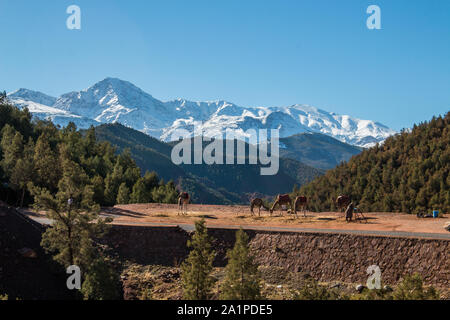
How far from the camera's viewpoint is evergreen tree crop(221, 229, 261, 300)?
30219 millimetres

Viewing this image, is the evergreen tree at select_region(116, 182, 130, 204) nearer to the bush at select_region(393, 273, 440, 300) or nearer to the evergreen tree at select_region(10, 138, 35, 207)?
the evergreen tree at select_region(10, 138, 35, 207)

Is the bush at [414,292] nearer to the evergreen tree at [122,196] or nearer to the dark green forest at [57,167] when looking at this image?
the dark green forest at [57,167]

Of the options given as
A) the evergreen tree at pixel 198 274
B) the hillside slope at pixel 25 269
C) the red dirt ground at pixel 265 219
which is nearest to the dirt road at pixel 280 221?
the red dirt ground at pixel 265 219

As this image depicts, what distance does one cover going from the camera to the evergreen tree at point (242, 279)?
99.1ft

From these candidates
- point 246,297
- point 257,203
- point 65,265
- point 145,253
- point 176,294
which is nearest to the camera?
point 246,297

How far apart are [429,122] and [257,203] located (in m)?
149

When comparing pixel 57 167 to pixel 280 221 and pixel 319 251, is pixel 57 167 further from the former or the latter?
pixel 319 251

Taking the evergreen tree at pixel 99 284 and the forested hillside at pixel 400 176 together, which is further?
the forested hillside at pixel 400 176

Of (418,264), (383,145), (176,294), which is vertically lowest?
(176,294)

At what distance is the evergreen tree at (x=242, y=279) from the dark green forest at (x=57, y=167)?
19.5 meters
